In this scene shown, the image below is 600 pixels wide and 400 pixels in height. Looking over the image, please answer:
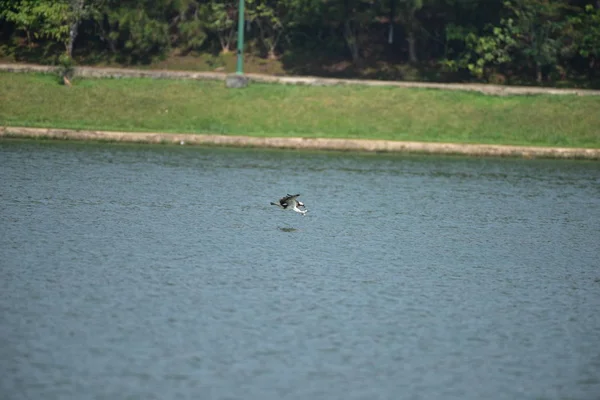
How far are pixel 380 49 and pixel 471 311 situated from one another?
36.9 metres

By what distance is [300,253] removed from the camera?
814 inches

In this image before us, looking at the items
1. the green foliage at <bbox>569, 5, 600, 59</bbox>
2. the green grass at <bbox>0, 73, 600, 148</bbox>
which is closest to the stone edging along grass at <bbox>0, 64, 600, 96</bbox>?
the green grass at <bbox>0, 73, 600, 148</bbox>

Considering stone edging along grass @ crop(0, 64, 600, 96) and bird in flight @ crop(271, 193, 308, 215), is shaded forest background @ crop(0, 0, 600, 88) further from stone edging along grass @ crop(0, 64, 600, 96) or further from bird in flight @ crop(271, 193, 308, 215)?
bird in flight @ crop(271, 193, 308, 215)

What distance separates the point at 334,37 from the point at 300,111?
12961 mm

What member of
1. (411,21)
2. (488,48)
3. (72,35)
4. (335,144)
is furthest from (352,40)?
(335,144)

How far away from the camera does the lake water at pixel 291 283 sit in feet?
42.4

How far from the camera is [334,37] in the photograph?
51812 millimetres

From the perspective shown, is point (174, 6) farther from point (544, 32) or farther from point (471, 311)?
point (471, 311)

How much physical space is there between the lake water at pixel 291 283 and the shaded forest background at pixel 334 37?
15698 millimetres

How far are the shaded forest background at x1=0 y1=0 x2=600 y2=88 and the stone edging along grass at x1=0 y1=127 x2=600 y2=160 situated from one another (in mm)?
9289

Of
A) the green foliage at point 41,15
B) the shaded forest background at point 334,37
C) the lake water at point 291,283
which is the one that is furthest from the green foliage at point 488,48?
the green foliage at point 41,15

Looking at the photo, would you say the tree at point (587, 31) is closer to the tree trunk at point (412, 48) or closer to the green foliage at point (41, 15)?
the tree trunk at point (412, 48)

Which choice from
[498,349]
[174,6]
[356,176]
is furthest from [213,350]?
[174,6]

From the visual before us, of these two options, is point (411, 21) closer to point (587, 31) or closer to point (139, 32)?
point (587, 31)
